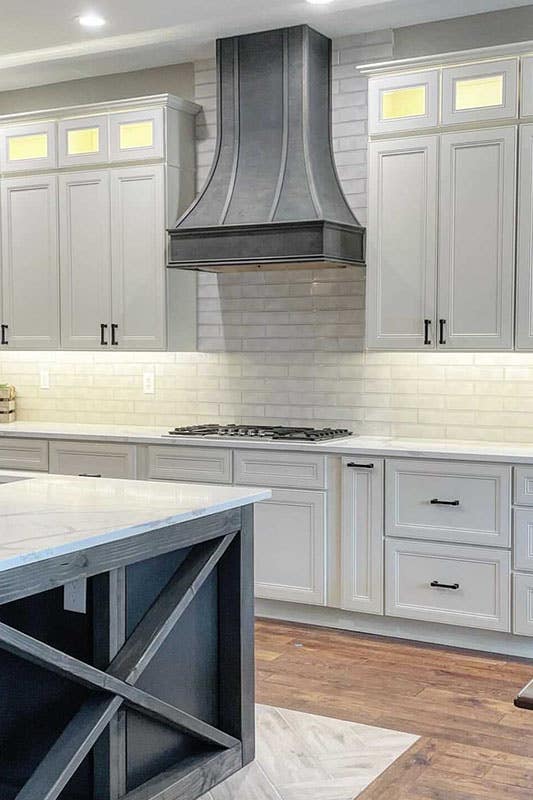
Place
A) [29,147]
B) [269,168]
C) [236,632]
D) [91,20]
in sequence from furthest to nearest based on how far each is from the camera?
[29,147]
[269,168]
[91,20]
[236,632]

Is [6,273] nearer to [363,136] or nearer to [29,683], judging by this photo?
[363,136]

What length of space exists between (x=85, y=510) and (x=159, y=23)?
10.1ft

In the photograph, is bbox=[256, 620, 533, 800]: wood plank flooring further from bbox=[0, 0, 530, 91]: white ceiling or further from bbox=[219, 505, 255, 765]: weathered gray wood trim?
bbox=[0, 0, 530, 91]: white ceiling

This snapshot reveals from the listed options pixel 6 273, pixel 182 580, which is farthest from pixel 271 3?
pixel 182 580

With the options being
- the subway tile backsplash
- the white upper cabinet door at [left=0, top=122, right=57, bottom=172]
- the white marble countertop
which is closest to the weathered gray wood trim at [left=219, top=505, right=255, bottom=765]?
the white marble countertop

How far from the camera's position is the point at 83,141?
18.4ft

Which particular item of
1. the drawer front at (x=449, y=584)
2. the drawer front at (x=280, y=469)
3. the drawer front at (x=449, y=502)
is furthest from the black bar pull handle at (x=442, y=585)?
the drawer front at (x=280, y=469)

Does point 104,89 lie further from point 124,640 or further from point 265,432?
point 124,640

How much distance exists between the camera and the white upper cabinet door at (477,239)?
4.57 m

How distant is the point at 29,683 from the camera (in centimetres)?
277

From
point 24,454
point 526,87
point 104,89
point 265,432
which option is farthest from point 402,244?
point 24,454

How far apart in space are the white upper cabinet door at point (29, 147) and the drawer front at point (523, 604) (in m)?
3.41

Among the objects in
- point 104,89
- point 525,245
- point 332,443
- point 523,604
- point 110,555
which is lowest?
point 523,604

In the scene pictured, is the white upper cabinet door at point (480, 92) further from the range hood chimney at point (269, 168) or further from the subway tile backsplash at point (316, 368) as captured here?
the range hood chimney at point (269, 168)
